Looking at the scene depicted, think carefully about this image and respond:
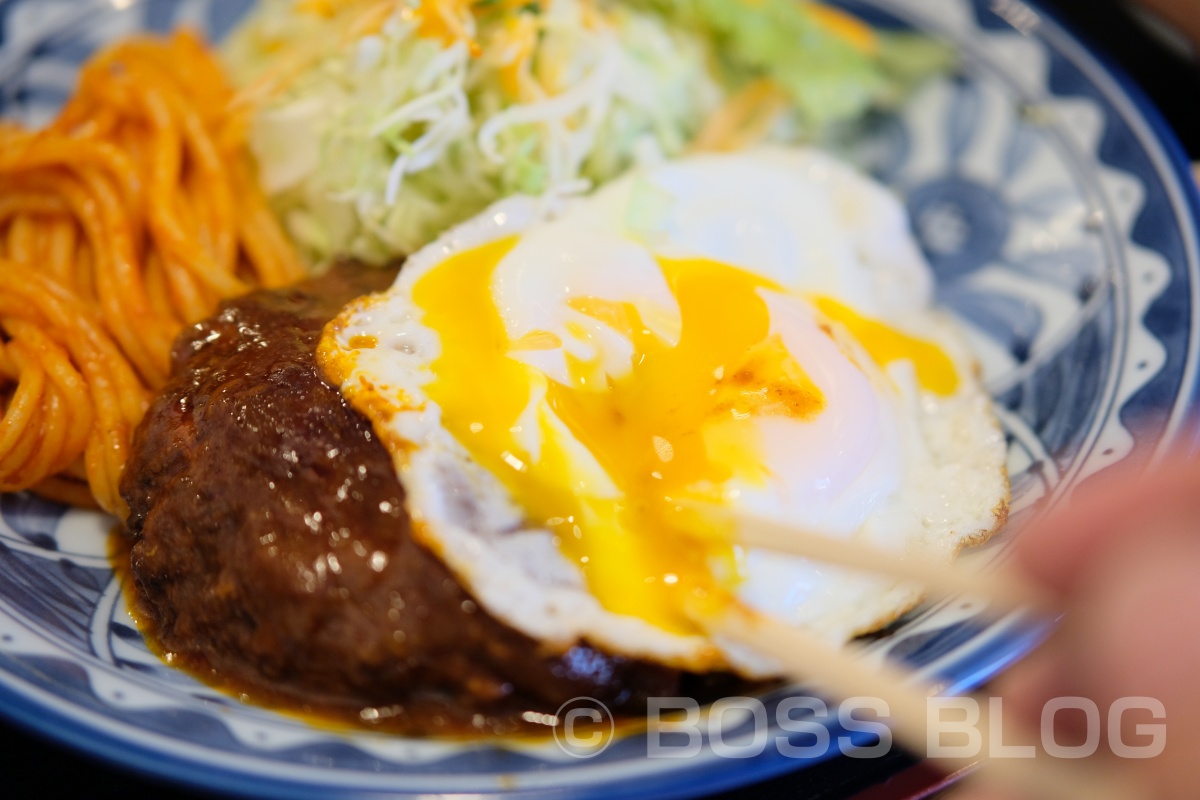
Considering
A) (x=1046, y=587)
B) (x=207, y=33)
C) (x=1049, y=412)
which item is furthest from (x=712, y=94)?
(x=1046, y=587)

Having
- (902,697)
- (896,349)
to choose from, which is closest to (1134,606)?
(902,697)

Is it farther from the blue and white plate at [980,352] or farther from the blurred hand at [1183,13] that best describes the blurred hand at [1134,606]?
the blurred hand at [1183,13]

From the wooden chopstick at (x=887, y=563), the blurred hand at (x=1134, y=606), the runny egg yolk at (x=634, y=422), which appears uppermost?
the blurred hand at (x=1134, y=606)

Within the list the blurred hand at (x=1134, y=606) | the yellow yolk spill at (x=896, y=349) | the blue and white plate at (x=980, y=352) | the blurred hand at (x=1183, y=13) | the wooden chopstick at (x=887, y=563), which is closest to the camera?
the blurred hand at (x=1134, y=606)

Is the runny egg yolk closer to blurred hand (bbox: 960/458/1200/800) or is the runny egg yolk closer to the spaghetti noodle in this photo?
blurred hand (bbox: 960/458/1200/800)

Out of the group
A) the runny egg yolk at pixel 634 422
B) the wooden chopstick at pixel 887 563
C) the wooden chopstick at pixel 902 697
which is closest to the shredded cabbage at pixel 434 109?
the runny egg yolk at pixel 634 422

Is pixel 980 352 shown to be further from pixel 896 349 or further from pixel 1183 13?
pixel 1183 13
